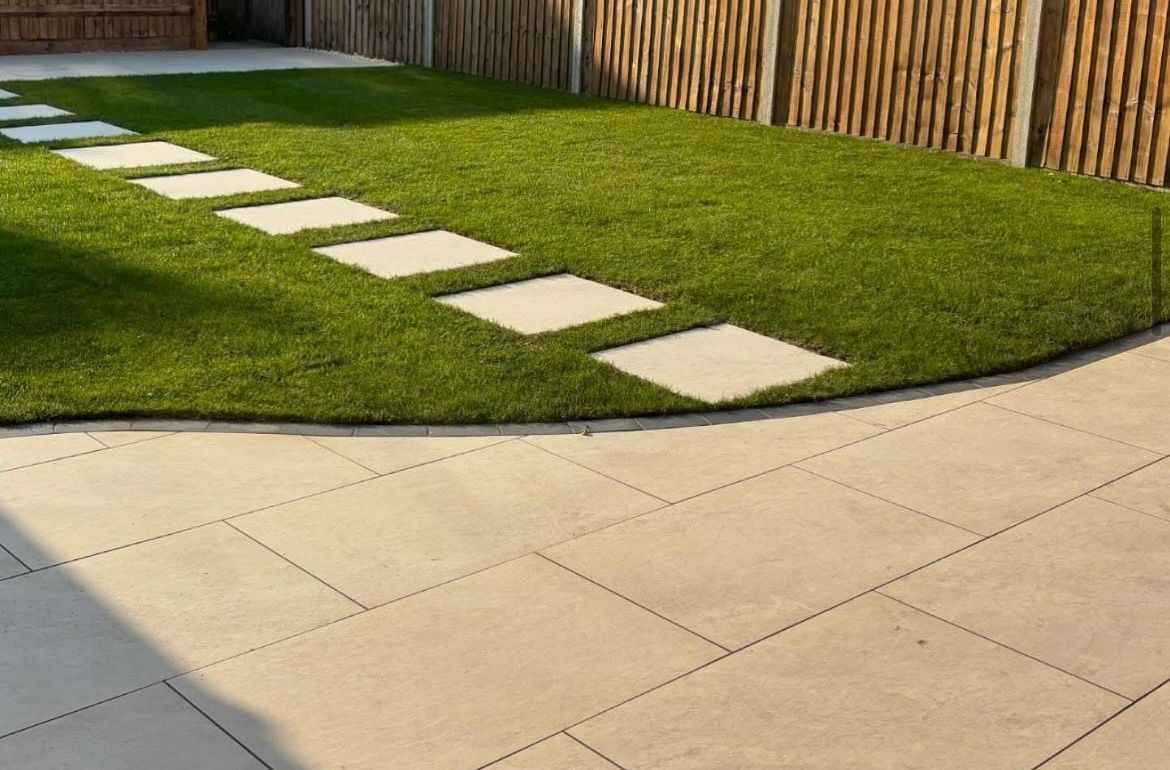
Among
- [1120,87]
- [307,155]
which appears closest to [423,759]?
[307,155]

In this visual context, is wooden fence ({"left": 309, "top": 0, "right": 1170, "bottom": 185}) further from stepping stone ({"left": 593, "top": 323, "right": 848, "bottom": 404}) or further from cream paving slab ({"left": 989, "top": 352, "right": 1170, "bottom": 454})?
stepping stone ({"left": 593, "top": 323, "right": 848, "bottom": 404})

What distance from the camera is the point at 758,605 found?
3854 millimetres

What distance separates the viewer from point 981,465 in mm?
4887

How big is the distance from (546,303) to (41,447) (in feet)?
8.12

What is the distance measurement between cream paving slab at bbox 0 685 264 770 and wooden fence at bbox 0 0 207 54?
13.2 meters

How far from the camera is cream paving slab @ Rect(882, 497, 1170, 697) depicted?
143 inches

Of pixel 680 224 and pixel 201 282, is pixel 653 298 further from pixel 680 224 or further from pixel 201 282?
pixel 201 282

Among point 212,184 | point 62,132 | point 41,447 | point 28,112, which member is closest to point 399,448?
point 41,447

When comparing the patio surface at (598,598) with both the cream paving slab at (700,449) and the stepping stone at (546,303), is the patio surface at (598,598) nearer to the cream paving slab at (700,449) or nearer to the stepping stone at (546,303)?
the cream paving slab at (700,449)

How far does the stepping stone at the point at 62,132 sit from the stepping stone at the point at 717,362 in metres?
5.84

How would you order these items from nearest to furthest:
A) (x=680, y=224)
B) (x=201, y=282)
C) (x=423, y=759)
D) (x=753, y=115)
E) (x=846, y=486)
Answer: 1. (x=423, y=759)
2. (x=846, y=486)
3. (x=201, y=282)
4. (x=680, y=224)
5. (x=753, y=115)

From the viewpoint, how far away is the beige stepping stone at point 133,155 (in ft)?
30.2

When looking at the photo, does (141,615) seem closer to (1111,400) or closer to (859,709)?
(859,709)

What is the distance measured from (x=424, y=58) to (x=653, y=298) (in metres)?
9.00
